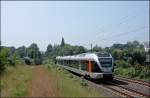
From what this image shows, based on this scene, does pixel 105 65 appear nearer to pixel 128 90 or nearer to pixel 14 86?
pixel 128 90

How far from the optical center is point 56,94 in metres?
16.8

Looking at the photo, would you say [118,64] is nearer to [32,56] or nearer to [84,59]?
[84,59]

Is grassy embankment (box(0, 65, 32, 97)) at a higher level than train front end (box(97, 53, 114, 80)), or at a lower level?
lower

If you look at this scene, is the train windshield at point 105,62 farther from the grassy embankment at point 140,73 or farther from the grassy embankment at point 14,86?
the grassy embankment at point 14,86

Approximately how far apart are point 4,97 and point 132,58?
174ft

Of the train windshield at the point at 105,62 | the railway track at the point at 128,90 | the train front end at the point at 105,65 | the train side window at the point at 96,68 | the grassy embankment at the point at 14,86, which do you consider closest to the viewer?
the grassy embankment at the point at 14,86

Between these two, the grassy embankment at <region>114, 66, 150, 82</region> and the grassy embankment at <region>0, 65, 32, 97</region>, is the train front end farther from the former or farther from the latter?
the grassy embankment at <region>0, 65, 32, 97</region>

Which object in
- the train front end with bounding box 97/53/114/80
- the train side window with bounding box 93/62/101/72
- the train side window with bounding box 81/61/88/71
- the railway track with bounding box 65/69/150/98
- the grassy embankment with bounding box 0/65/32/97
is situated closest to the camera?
the grassy embankment with bounding box 0/65/32/97

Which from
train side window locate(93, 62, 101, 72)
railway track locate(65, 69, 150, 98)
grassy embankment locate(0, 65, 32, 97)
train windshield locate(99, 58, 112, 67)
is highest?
train windshield locate(99, 58, 112, 67)

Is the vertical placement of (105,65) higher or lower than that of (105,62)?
lower

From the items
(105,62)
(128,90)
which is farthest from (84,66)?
(128,90)

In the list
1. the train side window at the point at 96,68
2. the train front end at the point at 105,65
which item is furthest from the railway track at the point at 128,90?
the train side window at the point at 96,68

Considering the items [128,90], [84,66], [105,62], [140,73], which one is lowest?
[128,90]

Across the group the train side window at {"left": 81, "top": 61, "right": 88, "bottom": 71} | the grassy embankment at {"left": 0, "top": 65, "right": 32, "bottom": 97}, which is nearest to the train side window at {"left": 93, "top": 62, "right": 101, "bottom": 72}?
the train side window at {"left": 81, "top": 61, "right": 88, "bottom": 71}
